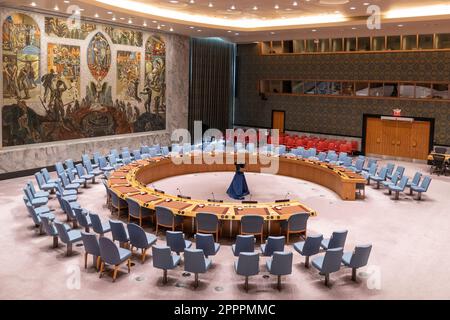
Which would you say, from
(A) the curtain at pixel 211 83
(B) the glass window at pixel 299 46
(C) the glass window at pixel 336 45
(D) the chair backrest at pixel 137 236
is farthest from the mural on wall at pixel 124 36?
(D) the chair backrest at pixel 137 236

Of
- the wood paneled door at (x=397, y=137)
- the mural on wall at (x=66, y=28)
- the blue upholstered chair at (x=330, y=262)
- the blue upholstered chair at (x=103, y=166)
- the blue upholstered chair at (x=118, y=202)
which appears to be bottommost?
the blue upholstered chair at (x=330, y=262)

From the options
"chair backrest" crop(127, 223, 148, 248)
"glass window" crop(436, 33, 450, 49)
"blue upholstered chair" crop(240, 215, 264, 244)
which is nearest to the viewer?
"chair backrest" crop(127, 223, 148, 248)

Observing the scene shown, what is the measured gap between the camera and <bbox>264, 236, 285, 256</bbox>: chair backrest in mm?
8500

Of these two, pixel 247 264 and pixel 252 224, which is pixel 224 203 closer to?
pixel 252 224

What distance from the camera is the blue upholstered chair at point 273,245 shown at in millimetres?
8502

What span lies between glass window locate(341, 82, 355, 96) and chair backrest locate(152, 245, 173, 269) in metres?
18.1

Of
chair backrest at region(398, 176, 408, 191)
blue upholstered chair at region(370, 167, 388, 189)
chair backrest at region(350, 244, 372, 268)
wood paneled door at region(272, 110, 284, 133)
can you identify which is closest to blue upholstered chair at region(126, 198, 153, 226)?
chair backrest at region(350, 244, 372, 268)

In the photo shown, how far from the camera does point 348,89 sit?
23641 millimetres

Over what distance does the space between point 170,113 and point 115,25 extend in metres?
5.29

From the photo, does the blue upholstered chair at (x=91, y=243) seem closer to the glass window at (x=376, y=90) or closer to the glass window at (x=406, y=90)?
the glass window at (x=406, y=90)

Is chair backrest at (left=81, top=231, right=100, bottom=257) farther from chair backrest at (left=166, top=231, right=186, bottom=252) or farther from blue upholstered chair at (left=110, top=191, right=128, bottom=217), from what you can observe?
blue upholstered chair at (left=110, top=191, right=128, bottom=217)

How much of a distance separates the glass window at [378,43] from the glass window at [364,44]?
0.28 m

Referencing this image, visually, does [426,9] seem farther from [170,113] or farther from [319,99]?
[170,113]

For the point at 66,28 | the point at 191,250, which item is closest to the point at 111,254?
the point at 191,250
